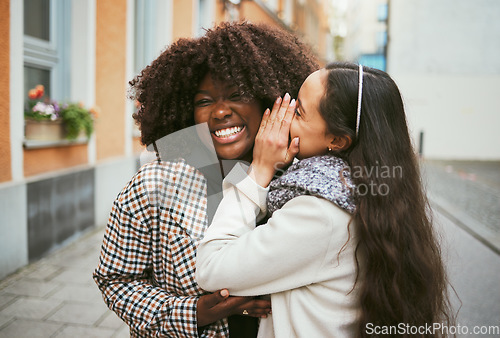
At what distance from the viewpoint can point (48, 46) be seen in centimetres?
550

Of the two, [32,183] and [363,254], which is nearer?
[363,254]

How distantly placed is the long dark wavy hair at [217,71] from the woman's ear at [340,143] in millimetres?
412

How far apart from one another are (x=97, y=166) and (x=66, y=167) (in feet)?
2.21

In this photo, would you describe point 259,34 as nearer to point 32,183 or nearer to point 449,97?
point 32,183

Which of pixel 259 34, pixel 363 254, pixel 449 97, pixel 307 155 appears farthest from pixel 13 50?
pixel 449 97

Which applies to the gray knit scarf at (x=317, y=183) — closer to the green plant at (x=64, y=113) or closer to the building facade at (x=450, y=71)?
the green plant at (x=64, y=113)

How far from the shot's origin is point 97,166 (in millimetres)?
6145

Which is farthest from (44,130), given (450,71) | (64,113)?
(450,71)

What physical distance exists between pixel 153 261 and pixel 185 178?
0.32m

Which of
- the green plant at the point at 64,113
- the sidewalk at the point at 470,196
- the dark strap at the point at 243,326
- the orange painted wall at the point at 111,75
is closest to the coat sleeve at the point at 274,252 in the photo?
the dark strap at the point at 243,326

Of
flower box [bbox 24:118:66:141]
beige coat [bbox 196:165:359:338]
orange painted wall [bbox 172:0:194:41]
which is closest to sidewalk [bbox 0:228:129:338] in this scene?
flower box [bbox 24:118:66:141]

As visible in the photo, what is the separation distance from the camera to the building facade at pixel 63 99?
14.2 ft

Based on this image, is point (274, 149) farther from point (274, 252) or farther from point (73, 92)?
point (73, 92)

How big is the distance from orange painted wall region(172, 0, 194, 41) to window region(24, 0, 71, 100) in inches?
134
